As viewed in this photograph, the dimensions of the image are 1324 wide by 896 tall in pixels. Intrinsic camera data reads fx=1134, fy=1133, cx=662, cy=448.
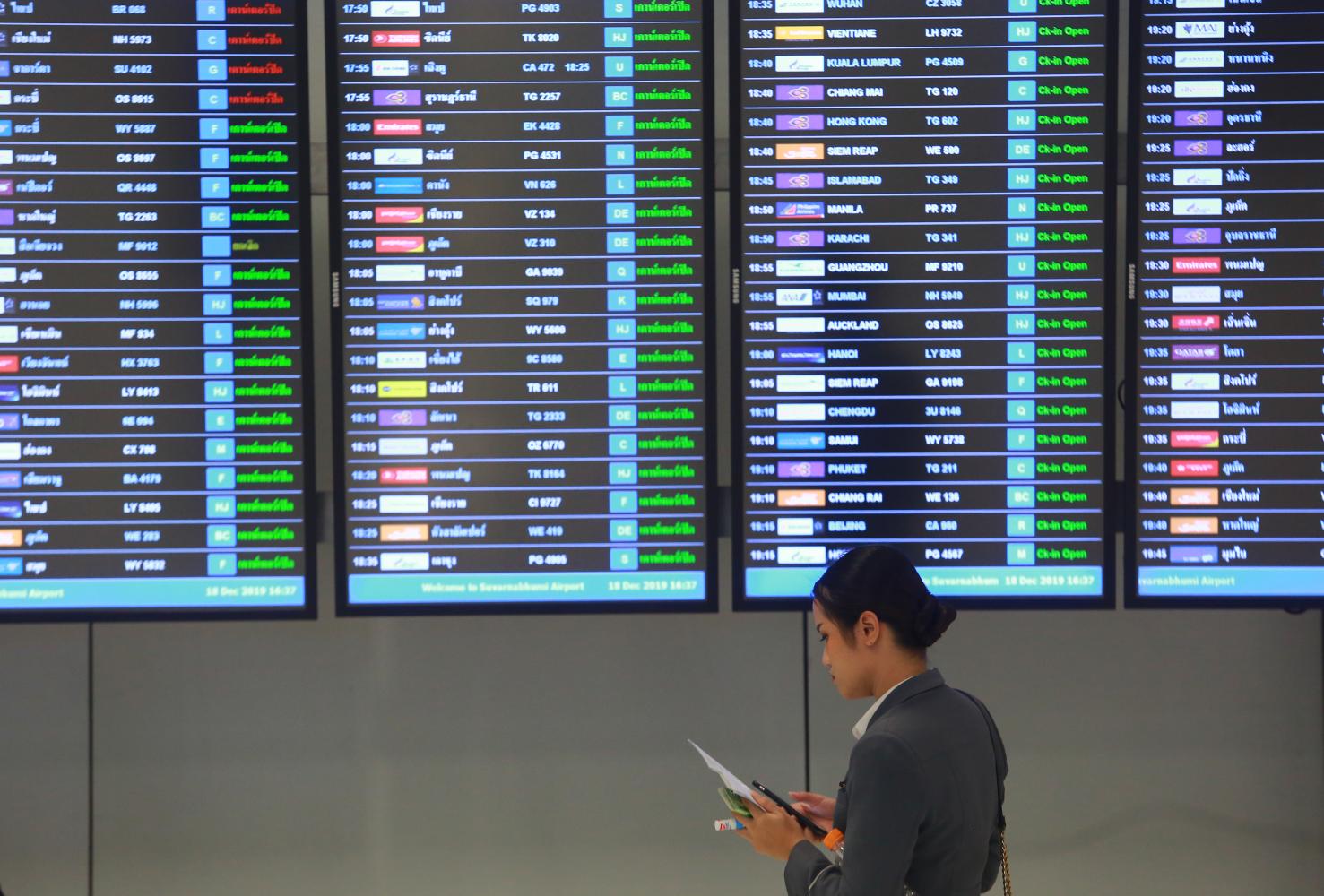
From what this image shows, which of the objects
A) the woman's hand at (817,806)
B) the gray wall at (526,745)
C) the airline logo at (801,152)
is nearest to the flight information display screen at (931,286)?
the airline logo at (801,152)

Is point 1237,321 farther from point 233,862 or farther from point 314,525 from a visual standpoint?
point 233,862

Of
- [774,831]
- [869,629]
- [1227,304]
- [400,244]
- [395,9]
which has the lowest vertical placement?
[774,831]

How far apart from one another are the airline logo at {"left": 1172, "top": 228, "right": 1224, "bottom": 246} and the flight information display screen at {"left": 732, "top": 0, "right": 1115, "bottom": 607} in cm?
19

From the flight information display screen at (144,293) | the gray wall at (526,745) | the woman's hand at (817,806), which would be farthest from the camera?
the gray wall at (526,745)

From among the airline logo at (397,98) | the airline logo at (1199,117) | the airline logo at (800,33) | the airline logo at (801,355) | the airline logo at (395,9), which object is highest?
the airline logo at (395,9)

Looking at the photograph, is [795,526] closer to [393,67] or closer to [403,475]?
[403,475]

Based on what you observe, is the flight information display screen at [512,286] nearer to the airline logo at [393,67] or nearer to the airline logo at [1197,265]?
the airline logo at [393,67]

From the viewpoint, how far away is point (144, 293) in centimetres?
277

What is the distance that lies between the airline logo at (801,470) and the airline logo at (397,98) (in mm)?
1262

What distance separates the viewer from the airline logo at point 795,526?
2805 millimetres

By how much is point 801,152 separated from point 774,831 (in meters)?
1.61

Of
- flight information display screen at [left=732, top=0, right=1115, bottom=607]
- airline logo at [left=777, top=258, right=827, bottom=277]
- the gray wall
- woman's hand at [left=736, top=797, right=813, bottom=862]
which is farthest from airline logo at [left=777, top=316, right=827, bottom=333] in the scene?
woman's hand at [left=736, top=797, right=813, bottom=862]

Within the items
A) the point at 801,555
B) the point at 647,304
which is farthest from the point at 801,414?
the point at 647,304

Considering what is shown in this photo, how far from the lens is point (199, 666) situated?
3096 mm
